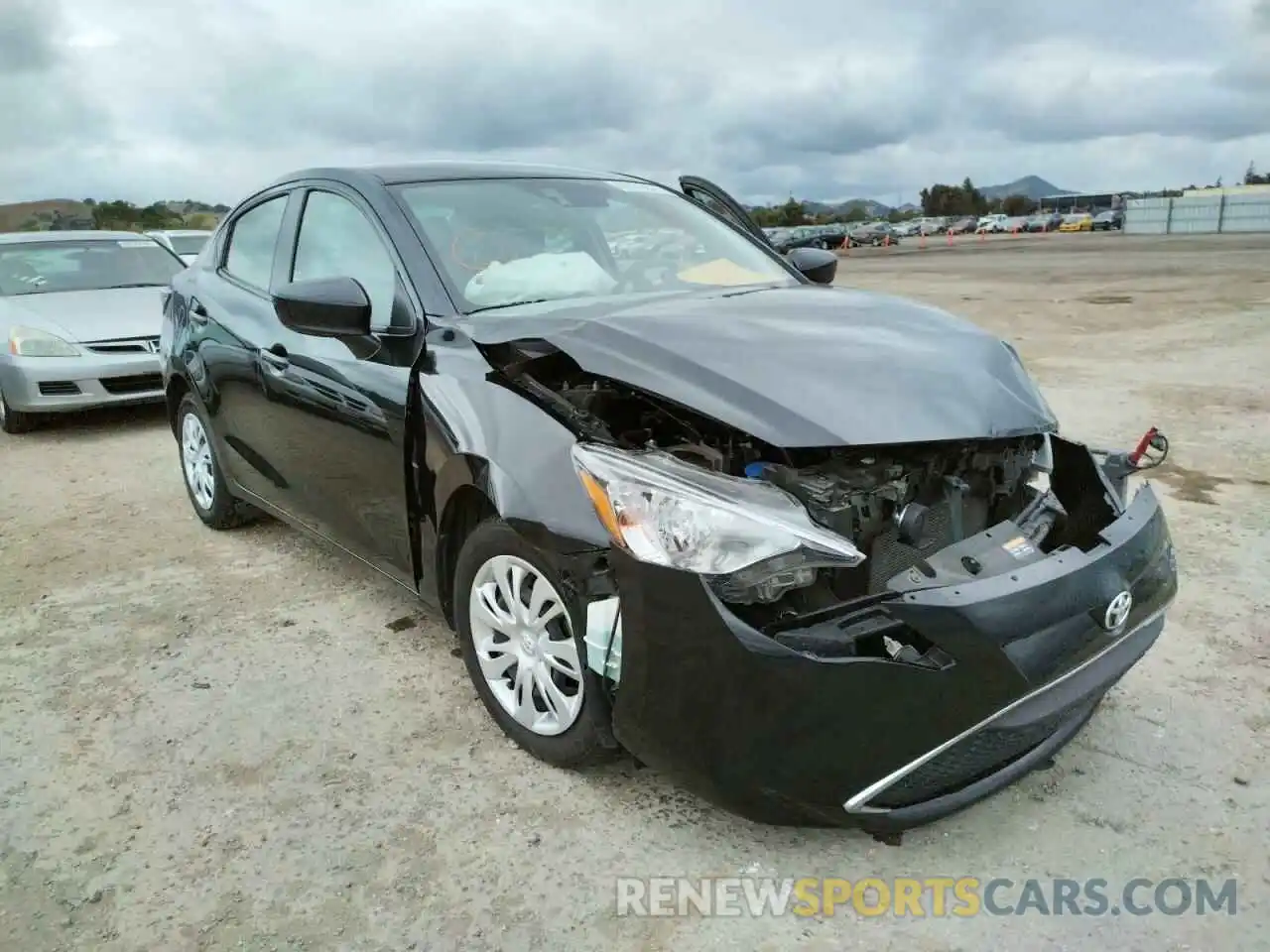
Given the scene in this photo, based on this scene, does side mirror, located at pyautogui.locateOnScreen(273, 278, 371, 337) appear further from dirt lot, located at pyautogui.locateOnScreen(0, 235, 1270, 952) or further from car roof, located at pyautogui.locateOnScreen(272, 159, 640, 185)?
dirt lot, located at pyautogui.locateOnScreen(0, 235, 1270, 952)

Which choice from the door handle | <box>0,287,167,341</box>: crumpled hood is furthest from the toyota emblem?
<box>0,287,167,341</box>: crumpled hood

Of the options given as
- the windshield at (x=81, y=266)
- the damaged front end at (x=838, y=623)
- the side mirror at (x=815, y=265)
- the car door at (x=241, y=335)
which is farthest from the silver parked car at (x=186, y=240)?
the damaged front end at (x=838, y=623)

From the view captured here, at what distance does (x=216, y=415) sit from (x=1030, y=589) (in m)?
3.67

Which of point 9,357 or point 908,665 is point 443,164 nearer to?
point 908,665

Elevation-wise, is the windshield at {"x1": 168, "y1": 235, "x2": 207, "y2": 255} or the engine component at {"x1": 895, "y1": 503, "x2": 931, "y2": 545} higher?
the windshield at {"x1": 168, "y1": 235, "x2": 207, "y2": 255}

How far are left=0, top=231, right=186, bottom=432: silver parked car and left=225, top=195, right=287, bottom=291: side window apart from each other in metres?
2.92

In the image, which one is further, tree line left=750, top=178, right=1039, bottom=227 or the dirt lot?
tree line left=750, top=178, right=1039, bottom=227

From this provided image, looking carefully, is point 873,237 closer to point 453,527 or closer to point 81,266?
point 81,266

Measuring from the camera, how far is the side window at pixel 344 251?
10.3 ft

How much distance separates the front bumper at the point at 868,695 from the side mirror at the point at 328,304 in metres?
1.25

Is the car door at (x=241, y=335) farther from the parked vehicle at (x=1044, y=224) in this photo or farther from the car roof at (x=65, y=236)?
the parked vehicle at (x=1044, y=224)

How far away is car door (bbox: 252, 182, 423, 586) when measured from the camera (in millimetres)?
3039

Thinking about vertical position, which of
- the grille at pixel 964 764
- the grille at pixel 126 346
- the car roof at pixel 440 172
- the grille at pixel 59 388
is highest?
the car roof at pixel 440 172

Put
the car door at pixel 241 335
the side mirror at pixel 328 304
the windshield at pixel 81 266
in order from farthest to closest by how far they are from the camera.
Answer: the windshield at pixel 81 266 → the car door at pixel 241 335 → the side mirror at pixel 328 304
